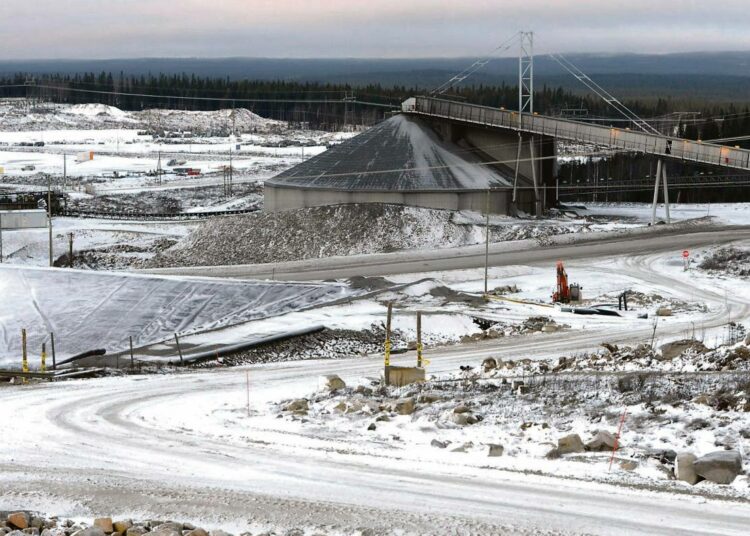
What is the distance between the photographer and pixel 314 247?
71.1 m

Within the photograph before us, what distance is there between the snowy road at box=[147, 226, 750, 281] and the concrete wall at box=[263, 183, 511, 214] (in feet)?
33.7

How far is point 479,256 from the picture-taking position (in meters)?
62.9

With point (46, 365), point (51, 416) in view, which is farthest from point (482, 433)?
point (46, 365)

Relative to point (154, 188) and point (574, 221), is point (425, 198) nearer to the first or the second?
point (574, 221)

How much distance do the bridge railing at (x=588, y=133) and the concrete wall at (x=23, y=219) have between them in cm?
3016

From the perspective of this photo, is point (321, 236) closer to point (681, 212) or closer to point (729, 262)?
point (729, 262)

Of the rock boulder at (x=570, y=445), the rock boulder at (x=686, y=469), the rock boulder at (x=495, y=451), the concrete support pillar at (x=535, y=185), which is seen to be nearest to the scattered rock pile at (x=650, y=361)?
the rock boulder at (x=570, y=445)

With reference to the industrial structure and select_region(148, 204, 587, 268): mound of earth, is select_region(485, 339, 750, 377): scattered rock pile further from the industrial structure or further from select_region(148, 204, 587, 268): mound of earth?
the industrial structure

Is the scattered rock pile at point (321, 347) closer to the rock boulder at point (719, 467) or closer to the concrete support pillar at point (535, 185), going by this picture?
the rock boulder at point (719, 467)

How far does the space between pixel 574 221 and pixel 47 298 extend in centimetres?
4758

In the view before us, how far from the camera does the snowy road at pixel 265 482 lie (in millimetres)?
15266

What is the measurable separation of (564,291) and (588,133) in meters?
31.1

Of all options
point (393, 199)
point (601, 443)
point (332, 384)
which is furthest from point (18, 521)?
point (393, 199)

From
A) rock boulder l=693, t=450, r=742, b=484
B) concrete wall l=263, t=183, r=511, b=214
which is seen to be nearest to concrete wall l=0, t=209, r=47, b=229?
concrete wall l=263, t=183, r=511, b=214
